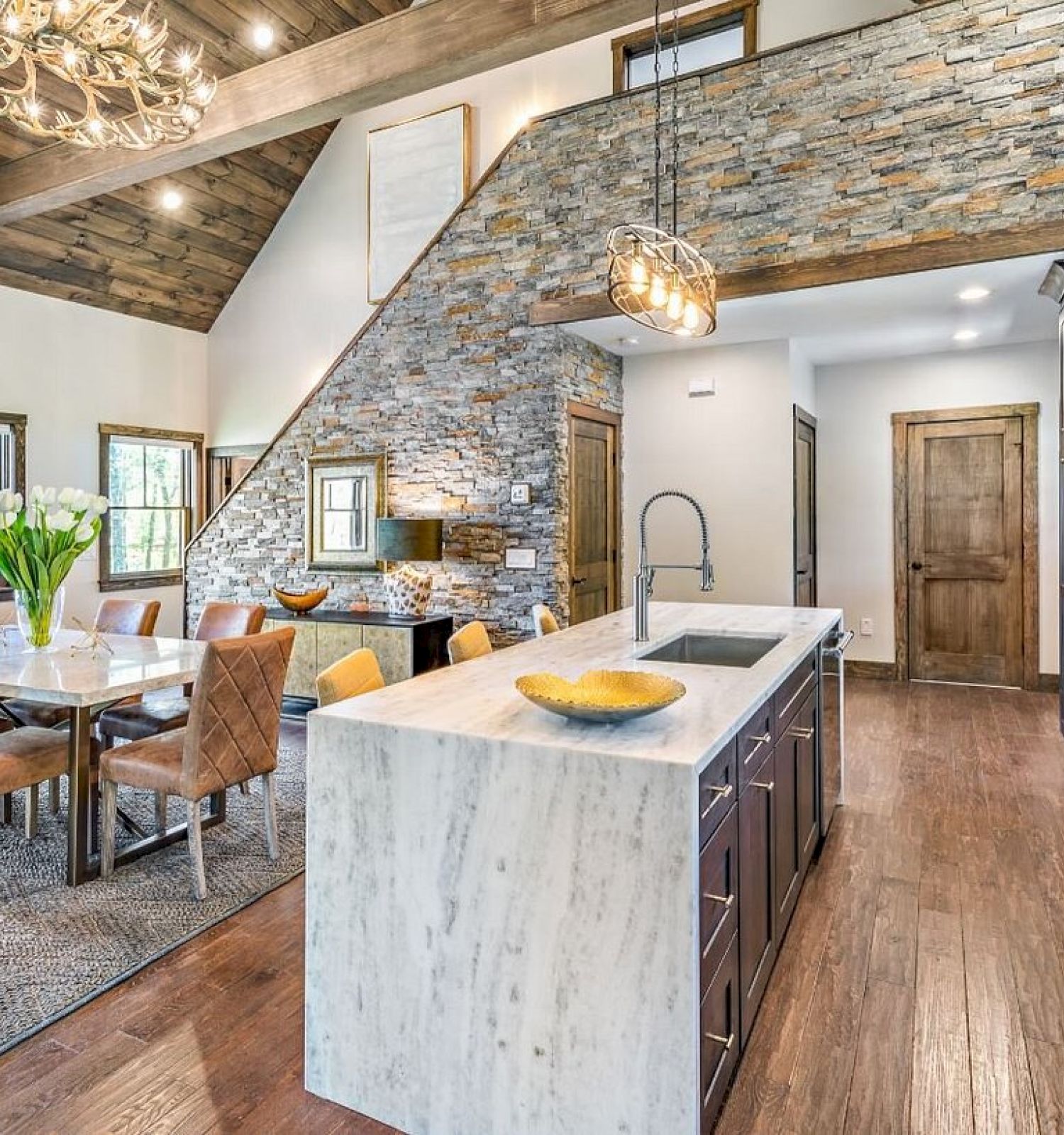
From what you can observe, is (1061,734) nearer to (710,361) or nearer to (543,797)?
(710,361)

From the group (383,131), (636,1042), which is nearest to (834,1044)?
(636,1042)

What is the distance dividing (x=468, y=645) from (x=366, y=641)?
8.69 ft

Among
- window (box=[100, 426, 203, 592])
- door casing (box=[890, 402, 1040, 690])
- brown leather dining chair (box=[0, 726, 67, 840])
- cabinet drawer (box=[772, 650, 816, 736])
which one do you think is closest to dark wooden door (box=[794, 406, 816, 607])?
door casing (box=[890, 402, 1040, 690])

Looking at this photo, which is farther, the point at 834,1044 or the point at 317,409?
the point at 317,409

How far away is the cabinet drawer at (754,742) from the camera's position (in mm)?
1878

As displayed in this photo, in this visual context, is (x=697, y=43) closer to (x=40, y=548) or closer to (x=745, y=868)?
(x=40, y=548)

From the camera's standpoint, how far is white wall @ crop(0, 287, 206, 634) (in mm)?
6637

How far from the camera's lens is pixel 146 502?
7762 mm

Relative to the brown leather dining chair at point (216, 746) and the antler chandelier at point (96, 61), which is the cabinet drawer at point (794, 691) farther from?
the antler chandelier at point (96, 61)

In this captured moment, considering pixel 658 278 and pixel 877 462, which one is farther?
pixel 877 462

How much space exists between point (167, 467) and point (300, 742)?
4.33m

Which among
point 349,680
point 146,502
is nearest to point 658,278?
point 349,680

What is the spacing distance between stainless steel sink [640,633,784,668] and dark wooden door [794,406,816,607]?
8.84 ft

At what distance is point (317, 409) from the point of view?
6285 mm
